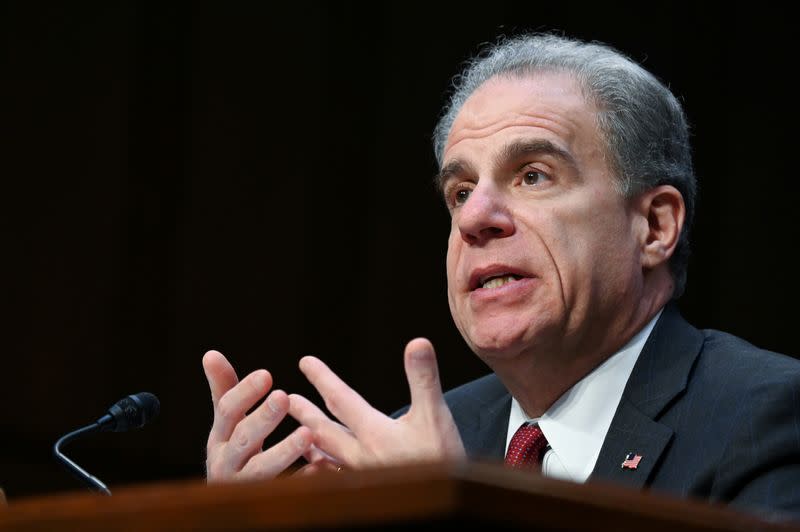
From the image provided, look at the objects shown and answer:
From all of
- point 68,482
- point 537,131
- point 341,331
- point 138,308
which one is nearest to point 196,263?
point 138,308

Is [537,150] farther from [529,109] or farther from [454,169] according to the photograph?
[454,169]

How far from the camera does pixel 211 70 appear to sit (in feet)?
14.8

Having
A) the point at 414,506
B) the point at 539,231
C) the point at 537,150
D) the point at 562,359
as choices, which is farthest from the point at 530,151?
the point at 414,506

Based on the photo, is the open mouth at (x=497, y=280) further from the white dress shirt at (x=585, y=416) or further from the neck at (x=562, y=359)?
the white dress shirt at (x=585, y=416)

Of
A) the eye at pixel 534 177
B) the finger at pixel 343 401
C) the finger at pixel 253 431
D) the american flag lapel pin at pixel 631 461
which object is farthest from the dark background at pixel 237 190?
the finger at pixel 343 401

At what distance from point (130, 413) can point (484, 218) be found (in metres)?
0.78

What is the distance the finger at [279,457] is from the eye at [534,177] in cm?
74

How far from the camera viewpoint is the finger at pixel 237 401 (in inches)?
75.7

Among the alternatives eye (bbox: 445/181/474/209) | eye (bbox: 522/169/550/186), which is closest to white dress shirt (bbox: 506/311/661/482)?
eye (bbox: 522/169/550/186)

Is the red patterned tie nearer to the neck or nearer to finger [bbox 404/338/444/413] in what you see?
the neck

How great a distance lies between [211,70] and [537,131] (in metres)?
2.56

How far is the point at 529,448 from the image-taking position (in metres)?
2.18

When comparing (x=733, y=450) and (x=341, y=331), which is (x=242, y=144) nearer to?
(x=341, y=331)

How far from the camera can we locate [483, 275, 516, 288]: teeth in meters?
2.16
